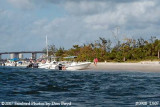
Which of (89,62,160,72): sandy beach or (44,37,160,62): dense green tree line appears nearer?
(89,62,160,72): sandy beach

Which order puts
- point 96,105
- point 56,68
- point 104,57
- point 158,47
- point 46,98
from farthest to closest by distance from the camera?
1. point 104,57
2. point 158,47
3. point 56,68
4. point 46,98
5. point 96,105

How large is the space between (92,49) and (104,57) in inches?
566

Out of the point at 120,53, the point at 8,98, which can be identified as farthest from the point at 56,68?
the point at 8,98

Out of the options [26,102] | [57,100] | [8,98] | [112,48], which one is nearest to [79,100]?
[57,100]

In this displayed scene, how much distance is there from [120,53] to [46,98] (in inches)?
3335

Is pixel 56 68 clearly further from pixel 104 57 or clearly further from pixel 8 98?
pixel 8 98

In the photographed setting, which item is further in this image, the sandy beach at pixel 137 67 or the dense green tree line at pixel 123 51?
the dense green tree line at pixel 123 51

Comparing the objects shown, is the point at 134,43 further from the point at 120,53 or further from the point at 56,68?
the point at 56,68

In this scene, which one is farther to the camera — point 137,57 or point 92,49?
point 92,49

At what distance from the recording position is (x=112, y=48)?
381ft

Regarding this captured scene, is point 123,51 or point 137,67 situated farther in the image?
point 123,51

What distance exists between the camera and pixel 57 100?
17734mm

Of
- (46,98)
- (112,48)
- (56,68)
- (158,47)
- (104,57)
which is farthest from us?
(112,48)

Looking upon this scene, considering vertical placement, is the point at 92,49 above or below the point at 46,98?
above
